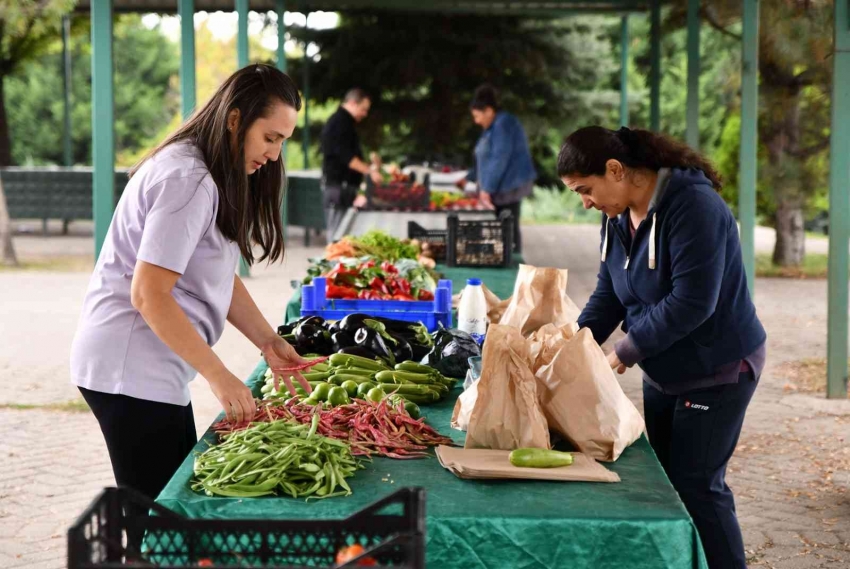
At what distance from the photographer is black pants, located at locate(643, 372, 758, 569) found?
3.45m

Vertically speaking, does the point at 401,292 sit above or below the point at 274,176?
below

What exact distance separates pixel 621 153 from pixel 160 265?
59.7 inches

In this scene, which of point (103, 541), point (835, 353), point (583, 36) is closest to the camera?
point (103, 541)

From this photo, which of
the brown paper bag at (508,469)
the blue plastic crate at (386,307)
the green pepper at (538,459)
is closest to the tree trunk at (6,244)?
the blue plastic crate at (386,307)

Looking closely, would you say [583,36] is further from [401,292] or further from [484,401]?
[484,401]

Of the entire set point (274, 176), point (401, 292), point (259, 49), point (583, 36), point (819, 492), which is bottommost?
point (819, 492)

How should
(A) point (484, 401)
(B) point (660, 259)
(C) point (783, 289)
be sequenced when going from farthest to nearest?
(C) point (783, 289) < (B) point (660, 259) < (A) point (484, 401)

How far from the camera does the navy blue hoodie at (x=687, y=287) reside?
3.29 m

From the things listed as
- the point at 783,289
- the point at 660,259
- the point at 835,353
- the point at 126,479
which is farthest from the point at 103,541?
the point at 783,289

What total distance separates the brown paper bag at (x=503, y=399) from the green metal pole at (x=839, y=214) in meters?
5.13

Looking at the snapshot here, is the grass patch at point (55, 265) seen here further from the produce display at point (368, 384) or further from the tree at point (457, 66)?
the produce display at point (368, 384)

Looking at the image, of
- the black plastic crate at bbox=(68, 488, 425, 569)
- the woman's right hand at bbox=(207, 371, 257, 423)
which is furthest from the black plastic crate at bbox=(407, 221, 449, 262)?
the black plastic crate at bbox=(68, 488, 425, 569)

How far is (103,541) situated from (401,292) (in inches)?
136

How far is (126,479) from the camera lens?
307cm
